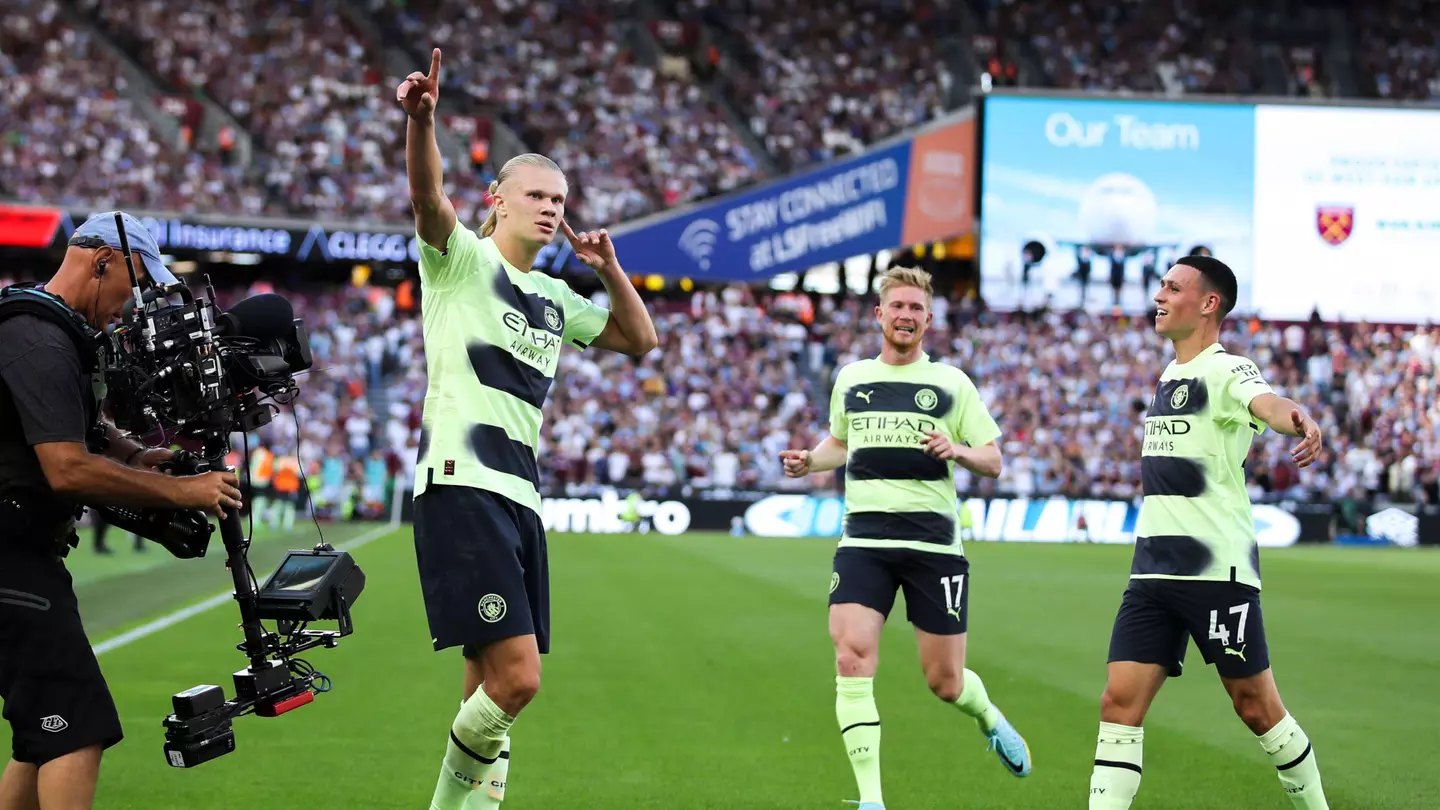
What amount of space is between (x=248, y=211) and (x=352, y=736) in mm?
29314

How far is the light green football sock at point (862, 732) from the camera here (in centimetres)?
680

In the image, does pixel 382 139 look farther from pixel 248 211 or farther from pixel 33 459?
pixel 33 459

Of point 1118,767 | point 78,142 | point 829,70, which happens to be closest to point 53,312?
point 1118,767

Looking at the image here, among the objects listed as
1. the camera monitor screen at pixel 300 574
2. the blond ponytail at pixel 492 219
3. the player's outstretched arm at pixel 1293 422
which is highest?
the blond ponytail at pixel 492 219

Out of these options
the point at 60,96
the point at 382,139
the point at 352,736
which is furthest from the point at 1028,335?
the point at 352,736

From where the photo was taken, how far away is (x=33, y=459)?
4688mm

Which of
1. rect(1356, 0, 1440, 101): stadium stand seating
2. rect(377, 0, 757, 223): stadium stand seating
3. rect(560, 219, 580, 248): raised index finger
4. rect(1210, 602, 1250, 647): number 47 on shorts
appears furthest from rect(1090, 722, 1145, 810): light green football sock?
rect(1356, 0, 1440, 101): stadium stand seating

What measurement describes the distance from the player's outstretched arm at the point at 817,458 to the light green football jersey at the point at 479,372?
1.93 metres

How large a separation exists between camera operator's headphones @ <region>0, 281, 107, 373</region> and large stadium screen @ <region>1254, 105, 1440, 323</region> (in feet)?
110

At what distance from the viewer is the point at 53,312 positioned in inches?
183

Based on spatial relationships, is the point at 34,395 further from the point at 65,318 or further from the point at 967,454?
the point at 967,454

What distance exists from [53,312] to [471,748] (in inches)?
88.9

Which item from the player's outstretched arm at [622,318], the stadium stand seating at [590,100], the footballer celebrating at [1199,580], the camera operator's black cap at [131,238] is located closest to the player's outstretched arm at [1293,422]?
the footballer celebrating at [1199,580]

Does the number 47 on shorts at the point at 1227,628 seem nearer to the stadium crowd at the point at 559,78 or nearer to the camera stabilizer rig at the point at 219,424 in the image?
the camera stabilizer rig at the point at 219,424
